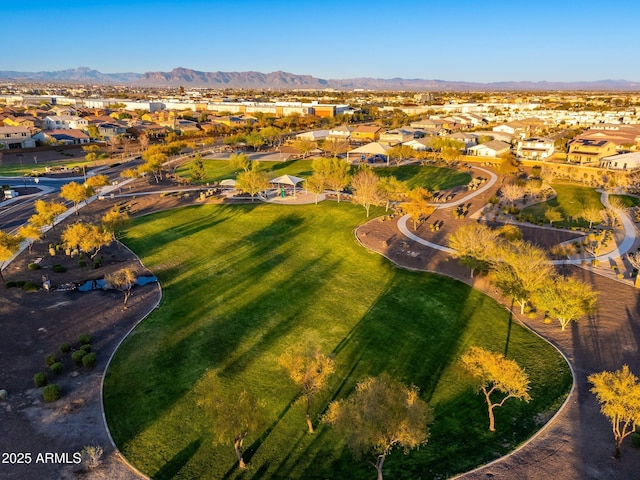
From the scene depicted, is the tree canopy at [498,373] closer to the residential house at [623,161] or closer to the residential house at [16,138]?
the residential house at [623,161]

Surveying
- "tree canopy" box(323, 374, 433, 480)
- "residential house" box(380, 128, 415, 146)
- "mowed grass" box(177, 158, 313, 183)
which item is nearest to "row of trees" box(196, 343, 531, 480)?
"tree canopy" box(323, 374, 433, 480)

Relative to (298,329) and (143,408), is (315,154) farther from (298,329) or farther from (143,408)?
(143,408)

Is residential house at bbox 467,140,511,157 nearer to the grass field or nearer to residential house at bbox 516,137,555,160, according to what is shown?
residential house at bbox 516,137,555,160

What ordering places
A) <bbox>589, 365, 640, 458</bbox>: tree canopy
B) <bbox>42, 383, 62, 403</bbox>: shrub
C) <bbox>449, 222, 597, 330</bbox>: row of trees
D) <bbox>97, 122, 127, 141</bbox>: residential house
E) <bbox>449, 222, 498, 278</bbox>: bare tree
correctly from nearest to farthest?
<bbox>589, 365, 640, 458</bbox>: tree canopy → <bbox>42, 383, 62, 403</bbox>: shrub → <bbox>449, 222, 597, 330</bbox>: row of trees → <bbox>449, 222, 498, 278</bbox>: bare tree → <bbox>97, 122, 127, 141</bbox>: residential house

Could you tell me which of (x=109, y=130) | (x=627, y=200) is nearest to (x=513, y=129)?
(x=627, y=200)

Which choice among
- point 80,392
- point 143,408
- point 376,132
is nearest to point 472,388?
point 143,408

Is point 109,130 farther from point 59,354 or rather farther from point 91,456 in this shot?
point 91,456

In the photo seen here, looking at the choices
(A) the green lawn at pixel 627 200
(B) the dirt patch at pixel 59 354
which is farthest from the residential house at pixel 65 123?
(A) the green lawn at pixel 627 200

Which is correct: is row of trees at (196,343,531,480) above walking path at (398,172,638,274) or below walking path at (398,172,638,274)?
above
